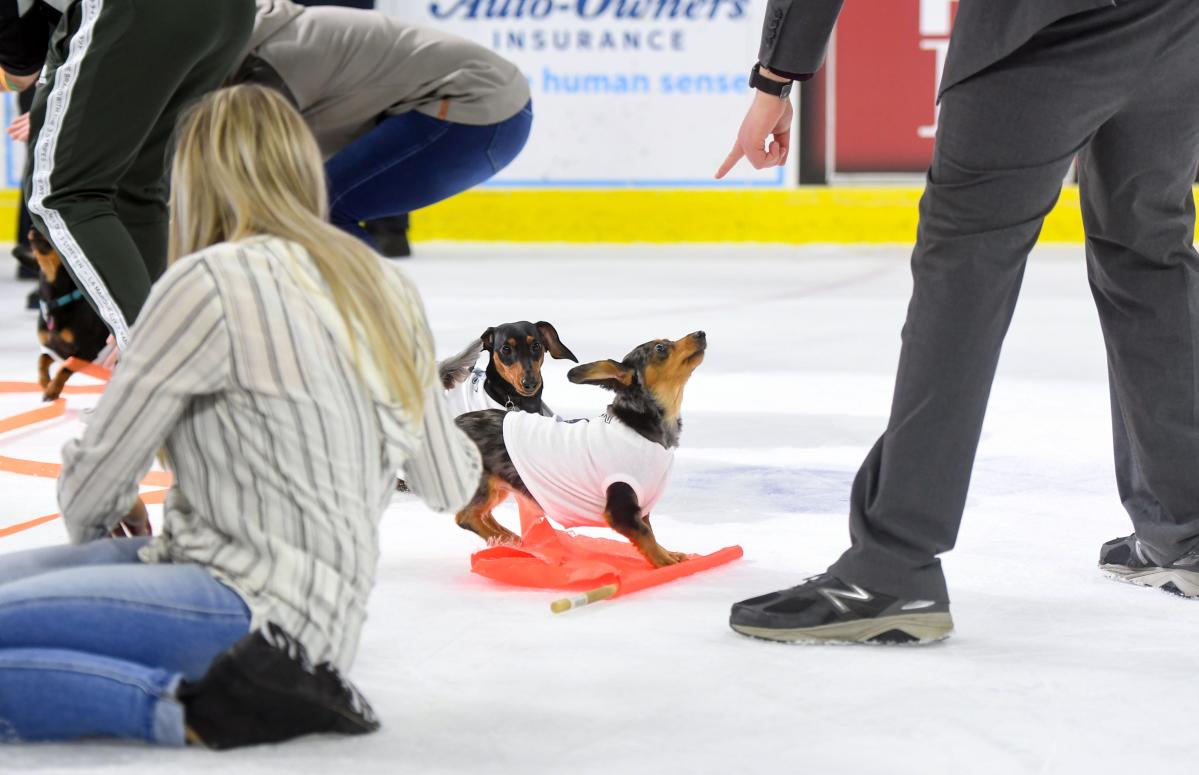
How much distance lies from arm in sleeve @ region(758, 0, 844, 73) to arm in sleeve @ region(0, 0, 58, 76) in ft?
5.11

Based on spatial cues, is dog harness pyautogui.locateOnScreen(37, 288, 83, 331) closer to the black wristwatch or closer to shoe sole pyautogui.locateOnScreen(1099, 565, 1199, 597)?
the black wristwatch

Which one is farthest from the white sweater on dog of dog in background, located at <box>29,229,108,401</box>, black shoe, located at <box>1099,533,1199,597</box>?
dog in background, located at <box>29,229,108,401</box>

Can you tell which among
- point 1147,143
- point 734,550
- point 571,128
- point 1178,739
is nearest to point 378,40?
point 734,550

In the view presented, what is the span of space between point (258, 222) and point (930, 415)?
2.67 feet

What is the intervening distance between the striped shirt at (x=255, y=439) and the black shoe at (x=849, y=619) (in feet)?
1.83

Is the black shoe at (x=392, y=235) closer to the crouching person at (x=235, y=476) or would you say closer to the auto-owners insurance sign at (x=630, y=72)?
the auto-owners insurance sign at (x=630, y=72)

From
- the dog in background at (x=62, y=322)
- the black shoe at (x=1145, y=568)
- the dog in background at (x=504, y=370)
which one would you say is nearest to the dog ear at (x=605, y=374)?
the dog in background at (x=504, y=370)

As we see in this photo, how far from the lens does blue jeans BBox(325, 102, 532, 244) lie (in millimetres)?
3342

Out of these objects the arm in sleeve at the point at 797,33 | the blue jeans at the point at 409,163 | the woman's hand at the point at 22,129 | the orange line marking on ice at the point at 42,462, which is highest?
the arm in sleeve at the point at 797,33

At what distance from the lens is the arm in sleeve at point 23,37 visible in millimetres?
2918

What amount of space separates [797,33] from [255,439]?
864 mm

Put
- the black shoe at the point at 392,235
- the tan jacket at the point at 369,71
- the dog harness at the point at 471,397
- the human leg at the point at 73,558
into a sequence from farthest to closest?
the black shoe at the point at 392,235, the tan jacket at the point at 369,71, the dog harness at the point at 471,397, the human leg at the point at 73,558

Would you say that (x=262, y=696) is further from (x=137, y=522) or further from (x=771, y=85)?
(x=771, y=85)

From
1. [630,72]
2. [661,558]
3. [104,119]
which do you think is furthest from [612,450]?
[630,72]
